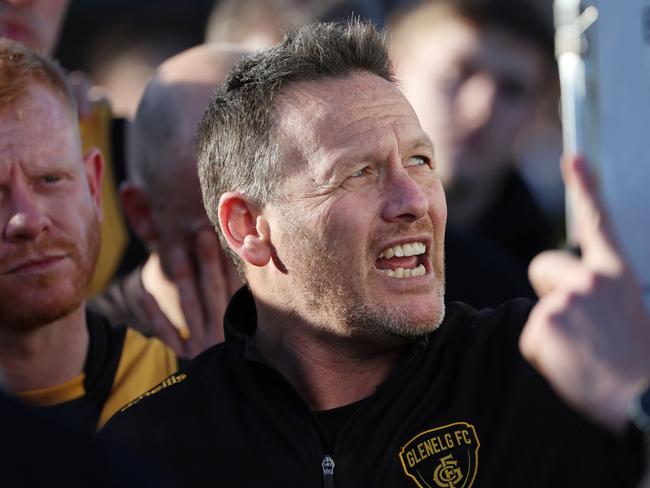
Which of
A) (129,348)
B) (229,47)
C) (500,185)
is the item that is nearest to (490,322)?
(129,348)

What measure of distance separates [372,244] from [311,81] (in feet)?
1.46

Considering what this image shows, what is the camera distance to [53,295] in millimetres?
3186

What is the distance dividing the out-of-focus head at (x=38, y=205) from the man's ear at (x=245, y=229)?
0.41 meters

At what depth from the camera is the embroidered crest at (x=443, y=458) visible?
8.78 feet

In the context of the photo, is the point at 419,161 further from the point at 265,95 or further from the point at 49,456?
the point at 49,456

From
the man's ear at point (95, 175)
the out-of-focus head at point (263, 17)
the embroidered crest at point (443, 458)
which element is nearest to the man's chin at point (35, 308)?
the man's ear at point (95, 175)

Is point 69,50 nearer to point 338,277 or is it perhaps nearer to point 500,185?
point 500,185

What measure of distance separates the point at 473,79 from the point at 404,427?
7.78ft

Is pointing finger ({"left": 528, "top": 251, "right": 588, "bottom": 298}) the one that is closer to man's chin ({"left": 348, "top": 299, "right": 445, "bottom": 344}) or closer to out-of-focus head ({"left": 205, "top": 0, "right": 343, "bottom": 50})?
man's chin ({"left": 348, "top": 299, "right": 445, "bottom": 344})

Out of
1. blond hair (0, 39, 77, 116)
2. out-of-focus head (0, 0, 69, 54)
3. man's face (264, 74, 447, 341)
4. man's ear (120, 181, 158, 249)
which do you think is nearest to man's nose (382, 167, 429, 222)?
man's face (264, 74, 447, 341)

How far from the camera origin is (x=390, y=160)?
291 cm

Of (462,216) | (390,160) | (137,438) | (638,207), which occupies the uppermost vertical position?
(390,160)

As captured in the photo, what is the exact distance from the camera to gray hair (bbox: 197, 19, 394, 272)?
303 centimetres

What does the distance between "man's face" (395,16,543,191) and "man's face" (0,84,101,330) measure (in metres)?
1.88
